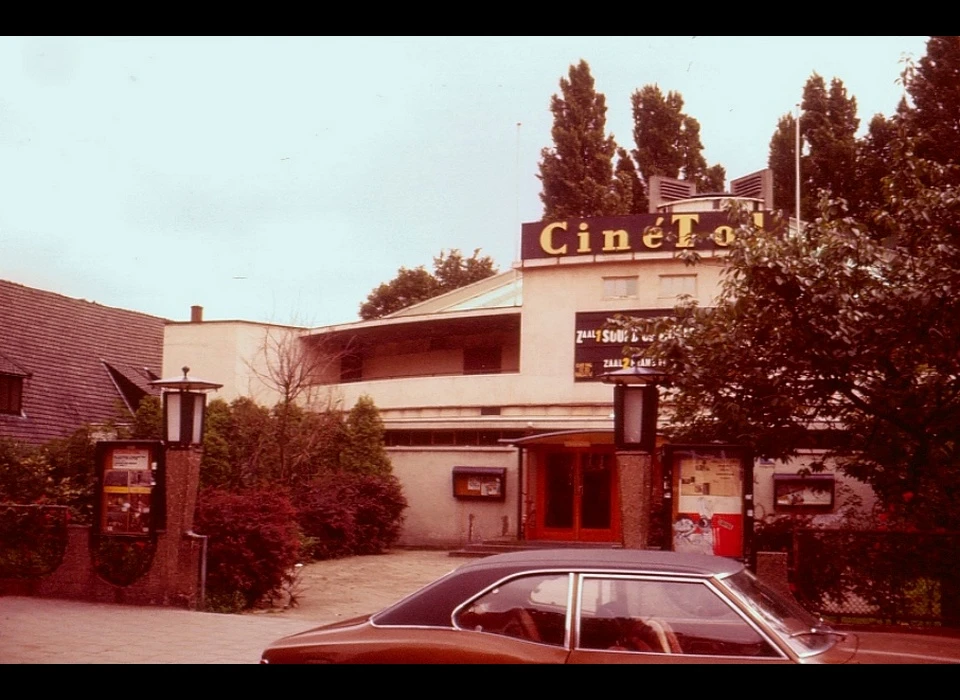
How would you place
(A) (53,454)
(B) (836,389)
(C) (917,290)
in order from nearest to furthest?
(C) (917,290), (B) (836,389), (A) (53,454)

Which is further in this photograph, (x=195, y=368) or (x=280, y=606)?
(x=195, y=368)

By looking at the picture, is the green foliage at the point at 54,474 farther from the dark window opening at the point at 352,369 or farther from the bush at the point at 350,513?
the dark window opening at the point at 352,369

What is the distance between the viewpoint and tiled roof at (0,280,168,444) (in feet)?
99.5

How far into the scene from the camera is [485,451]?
27484mm

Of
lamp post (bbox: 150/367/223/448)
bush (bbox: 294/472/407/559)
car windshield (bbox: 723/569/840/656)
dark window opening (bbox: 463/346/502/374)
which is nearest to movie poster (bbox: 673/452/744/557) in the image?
car windshield (bbox: 723/569/840/656)

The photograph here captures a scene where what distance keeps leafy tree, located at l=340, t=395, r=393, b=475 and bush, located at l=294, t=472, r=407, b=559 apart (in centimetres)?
34

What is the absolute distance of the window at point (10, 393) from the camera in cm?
2919

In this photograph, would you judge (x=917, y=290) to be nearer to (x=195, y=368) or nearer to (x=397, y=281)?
(x=195, y=368)

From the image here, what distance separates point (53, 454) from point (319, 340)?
563 inches

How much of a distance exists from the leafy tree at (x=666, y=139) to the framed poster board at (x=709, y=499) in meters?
33.9

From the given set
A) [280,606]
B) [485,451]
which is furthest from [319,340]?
[280,606]

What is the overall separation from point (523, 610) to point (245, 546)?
27.8 feet

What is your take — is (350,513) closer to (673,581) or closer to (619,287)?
(619,287)

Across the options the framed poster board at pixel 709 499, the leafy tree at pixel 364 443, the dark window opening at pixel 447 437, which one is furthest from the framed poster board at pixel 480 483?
the framed poster board at pixel 709 499
